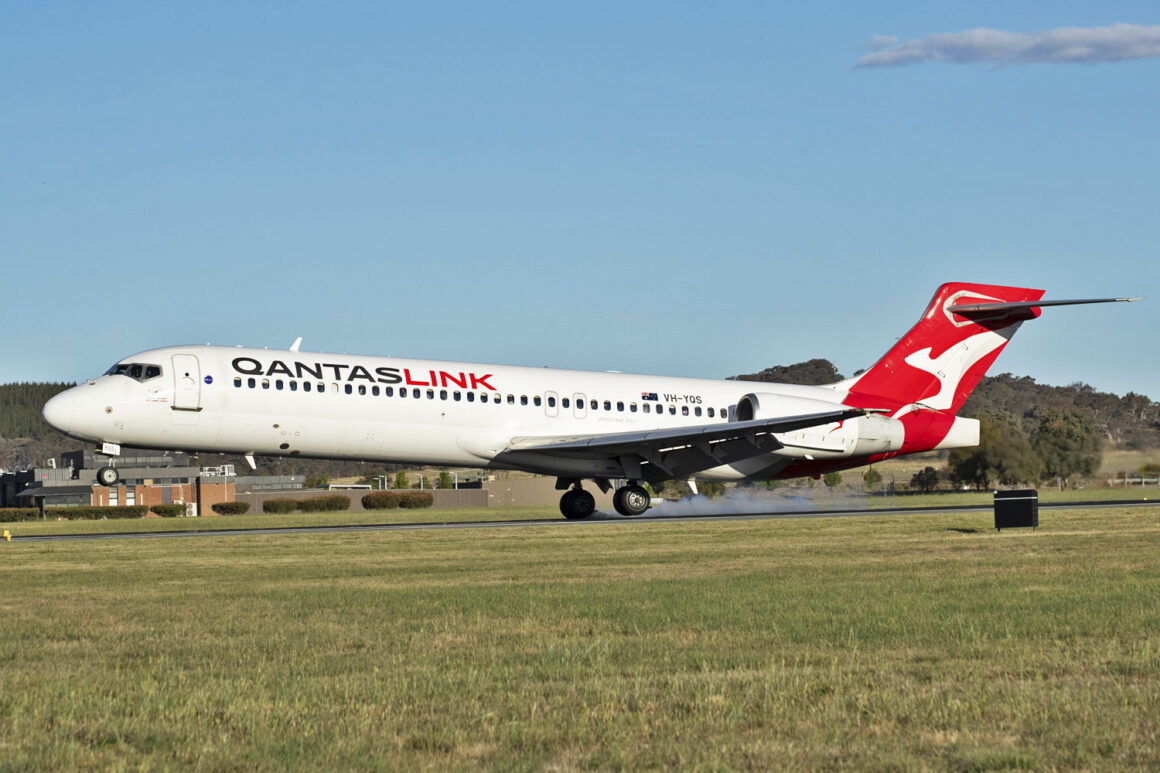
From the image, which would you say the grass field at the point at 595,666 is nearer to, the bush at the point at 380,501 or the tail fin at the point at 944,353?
the tail fin at the point at 944,353

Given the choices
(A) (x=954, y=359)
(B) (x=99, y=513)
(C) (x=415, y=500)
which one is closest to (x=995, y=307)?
(A) (x=954, y=359)

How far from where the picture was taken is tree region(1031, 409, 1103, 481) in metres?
42.6

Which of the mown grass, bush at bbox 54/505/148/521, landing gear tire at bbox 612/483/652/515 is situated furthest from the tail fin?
bush at bbox 54/505/148/521

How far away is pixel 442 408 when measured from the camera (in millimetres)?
33406

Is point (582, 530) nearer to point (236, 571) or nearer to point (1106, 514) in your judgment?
point (236, 571)

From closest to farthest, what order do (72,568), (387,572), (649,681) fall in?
(649,681) < (387,572) < (72,568)

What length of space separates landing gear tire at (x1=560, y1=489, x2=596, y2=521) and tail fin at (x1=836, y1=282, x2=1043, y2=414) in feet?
29.4

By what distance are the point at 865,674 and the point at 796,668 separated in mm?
573

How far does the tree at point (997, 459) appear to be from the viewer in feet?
148

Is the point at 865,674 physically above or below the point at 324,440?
below

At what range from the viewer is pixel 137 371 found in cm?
3148

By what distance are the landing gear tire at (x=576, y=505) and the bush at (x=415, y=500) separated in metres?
29.1

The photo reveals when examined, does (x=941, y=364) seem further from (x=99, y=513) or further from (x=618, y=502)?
(x=99, y=513)

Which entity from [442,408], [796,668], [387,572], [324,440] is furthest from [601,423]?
[796,668]
